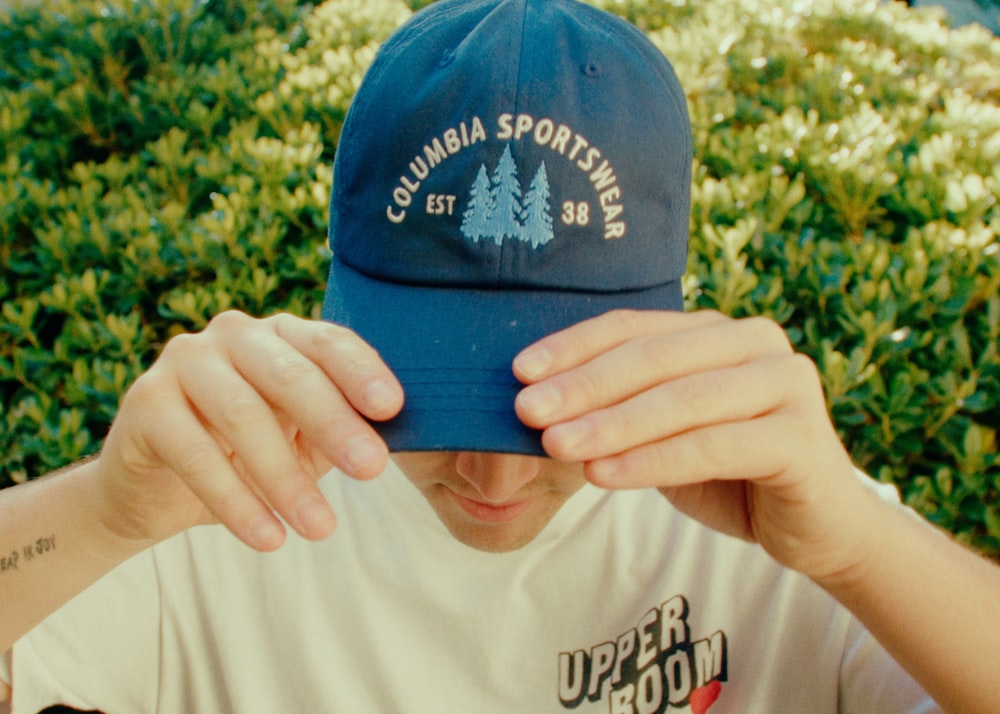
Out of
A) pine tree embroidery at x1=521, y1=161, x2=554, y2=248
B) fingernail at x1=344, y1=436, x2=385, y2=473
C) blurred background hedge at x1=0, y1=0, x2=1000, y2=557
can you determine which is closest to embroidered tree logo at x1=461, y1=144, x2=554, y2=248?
pine tree embroidery at x1=521, y1=161, x2=554, y2=248

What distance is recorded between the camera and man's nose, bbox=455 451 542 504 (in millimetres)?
1637

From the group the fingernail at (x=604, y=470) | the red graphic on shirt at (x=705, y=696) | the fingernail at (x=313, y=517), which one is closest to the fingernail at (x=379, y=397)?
the fingernail at (x=313, y=517)

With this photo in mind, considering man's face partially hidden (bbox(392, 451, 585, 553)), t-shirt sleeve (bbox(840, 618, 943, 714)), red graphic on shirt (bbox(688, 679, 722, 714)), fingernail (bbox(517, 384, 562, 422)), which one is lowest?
red graphic on shirt (bbox(688, 679, 722, 714))

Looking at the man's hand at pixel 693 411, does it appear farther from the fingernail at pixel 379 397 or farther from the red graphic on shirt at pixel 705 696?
the red graphic on shirt at pixel 705 696

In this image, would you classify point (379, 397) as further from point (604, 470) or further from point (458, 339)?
point (604, 470)

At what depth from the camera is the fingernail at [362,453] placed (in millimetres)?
1212

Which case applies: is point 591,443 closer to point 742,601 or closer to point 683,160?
point 683,160

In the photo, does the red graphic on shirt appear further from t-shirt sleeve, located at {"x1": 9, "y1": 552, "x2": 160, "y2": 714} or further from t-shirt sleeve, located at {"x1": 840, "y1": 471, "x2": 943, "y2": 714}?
t-shirt sleeve, located at {"x1": 9, "y1": 552, "x2": 160, "y2": 714}

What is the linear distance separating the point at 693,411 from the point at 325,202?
88.1 inches

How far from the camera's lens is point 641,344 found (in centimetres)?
131

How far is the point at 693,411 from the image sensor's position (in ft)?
4.19

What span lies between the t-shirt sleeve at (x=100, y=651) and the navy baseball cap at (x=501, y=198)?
816 millimetres

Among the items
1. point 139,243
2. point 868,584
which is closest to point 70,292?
point 139,243

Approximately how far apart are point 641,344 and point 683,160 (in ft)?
1.68
